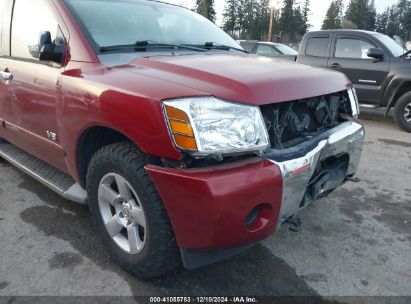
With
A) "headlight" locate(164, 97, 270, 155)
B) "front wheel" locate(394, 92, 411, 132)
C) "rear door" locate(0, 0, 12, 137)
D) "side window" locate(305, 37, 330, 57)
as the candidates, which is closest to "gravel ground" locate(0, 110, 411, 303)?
"rear door" locate(0, 0, 12, 137)

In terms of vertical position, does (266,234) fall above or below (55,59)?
below

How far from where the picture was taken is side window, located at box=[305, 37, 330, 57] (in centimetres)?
790

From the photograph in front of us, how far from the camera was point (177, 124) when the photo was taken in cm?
188

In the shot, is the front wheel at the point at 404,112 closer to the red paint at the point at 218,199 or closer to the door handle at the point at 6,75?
the red paint at the point at 218,199

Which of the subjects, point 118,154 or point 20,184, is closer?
point 118,154

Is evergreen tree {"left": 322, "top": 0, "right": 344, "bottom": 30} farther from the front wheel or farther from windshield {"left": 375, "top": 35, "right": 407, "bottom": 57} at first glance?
the front wheel

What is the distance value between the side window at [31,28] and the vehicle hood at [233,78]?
2.40 feet

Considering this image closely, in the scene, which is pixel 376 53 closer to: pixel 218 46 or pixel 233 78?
pixel 218 46

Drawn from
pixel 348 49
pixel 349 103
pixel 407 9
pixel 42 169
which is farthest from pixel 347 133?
pixel 407 9

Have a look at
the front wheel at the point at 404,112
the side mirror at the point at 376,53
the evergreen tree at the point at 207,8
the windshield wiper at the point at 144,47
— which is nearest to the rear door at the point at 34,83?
the windshield wiper at the point at 144,47

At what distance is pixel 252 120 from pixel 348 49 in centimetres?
650

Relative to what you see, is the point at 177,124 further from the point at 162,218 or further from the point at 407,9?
the point at 407,9

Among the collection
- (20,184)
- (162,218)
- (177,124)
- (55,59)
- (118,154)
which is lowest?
(20,184)

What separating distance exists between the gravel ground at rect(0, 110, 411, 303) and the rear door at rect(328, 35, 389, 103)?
4016mm
